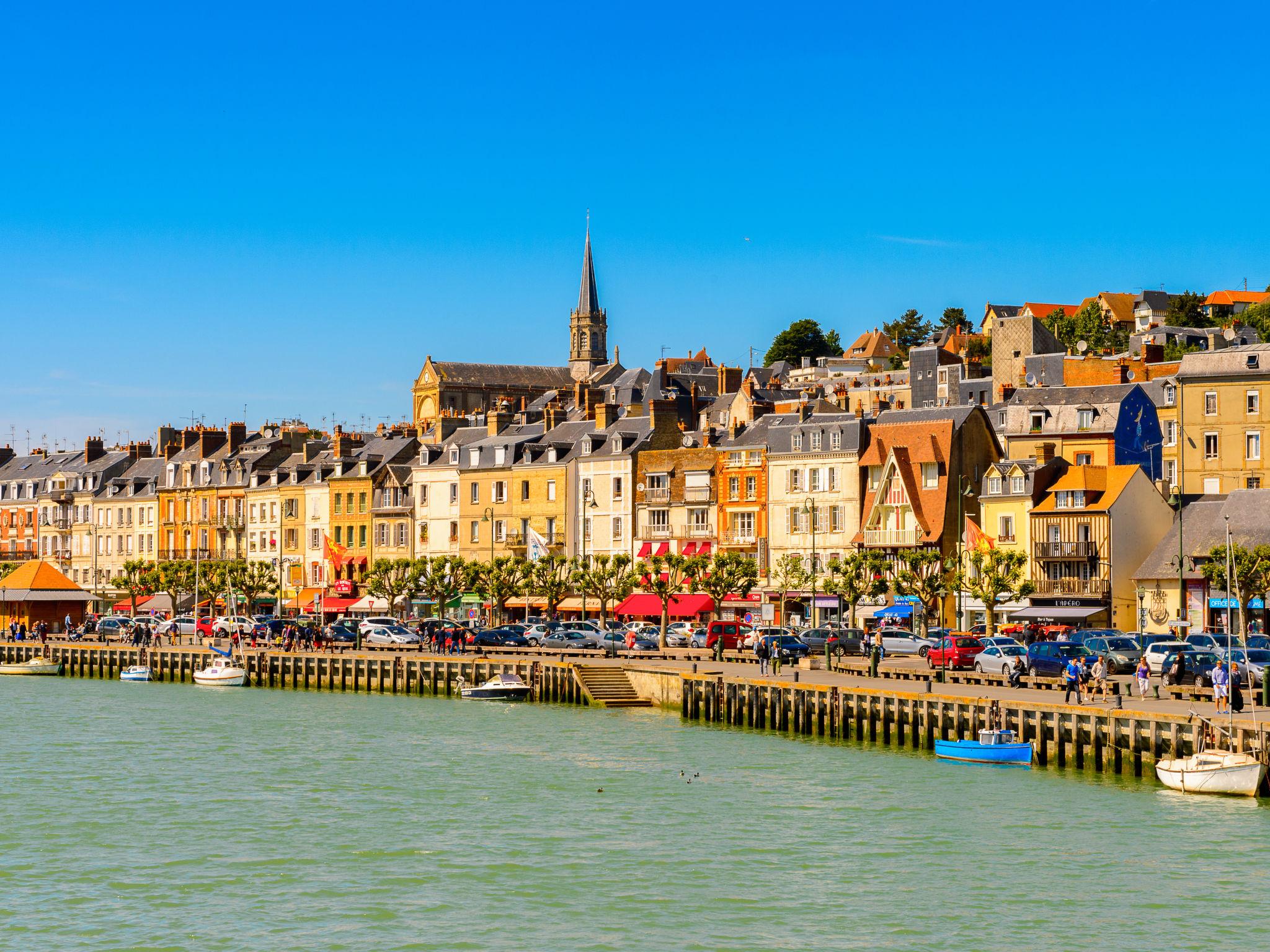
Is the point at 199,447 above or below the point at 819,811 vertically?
above

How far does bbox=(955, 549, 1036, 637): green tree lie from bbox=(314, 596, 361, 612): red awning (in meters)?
46.7

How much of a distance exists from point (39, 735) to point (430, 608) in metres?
55.0

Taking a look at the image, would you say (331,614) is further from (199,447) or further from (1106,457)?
(1106,457)

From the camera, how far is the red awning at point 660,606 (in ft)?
335

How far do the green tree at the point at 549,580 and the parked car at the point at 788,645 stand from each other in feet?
81.6

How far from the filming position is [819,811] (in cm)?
4756

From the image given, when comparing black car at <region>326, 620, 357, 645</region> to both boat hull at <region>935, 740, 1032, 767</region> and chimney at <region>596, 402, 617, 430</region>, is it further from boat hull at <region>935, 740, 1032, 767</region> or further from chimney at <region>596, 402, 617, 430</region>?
boat hull at <region>935, 740, 1032, 767</region>

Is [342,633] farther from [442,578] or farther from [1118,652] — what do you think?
[1118,652]

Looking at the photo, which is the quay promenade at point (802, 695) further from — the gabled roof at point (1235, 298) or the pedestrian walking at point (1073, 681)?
the gabled roof at point (1235, 298)

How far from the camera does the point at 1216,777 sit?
1877 inches

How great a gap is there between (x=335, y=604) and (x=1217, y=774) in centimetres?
8611

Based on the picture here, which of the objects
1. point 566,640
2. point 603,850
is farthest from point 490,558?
point 603,850

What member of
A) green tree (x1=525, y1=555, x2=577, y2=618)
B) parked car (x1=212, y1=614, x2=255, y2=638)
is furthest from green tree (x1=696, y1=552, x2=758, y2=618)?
parked car (x1=212, y1=614, x2=255, y2=638)

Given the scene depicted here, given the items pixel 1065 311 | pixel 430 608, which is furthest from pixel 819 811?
pixel 1065 311
